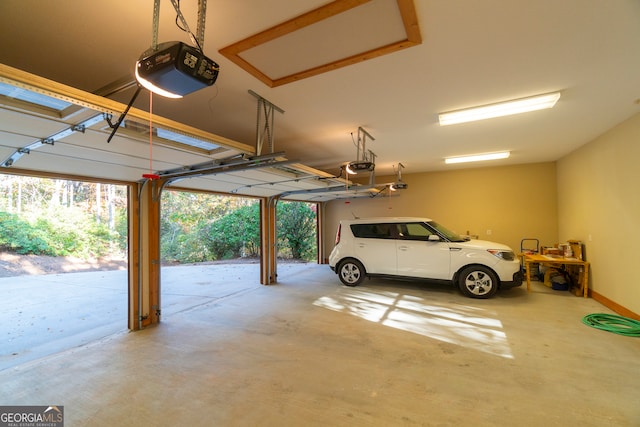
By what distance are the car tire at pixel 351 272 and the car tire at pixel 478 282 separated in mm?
1988

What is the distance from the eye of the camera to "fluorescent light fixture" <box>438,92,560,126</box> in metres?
2.85

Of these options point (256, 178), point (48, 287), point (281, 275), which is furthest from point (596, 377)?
point (48, 287)

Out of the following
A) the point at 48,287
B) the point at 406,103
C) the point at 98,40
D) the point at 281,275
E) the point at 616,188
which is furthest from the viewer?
the point at 281,275

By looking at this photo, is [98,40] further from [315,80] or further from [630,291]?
[630,291]

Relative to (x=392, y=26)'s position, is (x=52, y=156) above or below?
below

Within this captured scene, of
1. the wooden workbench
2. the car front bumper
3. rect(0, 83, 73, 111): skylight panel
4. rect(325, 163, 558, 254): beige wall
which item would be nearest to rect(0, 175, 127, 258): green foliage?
Result: rect(325, 163, 558, 254): beige wall

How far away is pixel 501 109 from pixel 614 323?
339cm

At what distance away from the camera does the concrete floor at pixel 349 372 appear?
1.96 meters

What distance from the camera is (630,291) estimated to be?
12.2ft

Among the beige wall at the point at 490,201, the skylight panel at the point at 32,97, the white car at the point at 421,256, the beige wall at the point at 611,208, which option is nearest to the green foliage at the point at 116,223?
the beige wall at the point at 490,201

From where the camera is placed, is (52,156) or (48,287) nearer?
(52,156)

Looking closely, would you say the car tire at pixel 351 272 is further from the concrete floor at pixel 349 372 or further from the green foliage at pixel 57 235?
the green foliage at pixel 57 235

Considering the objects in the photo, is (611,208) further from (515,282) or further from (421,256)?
(421,256)

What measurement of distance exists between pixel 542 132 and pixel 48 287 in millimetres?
11122
